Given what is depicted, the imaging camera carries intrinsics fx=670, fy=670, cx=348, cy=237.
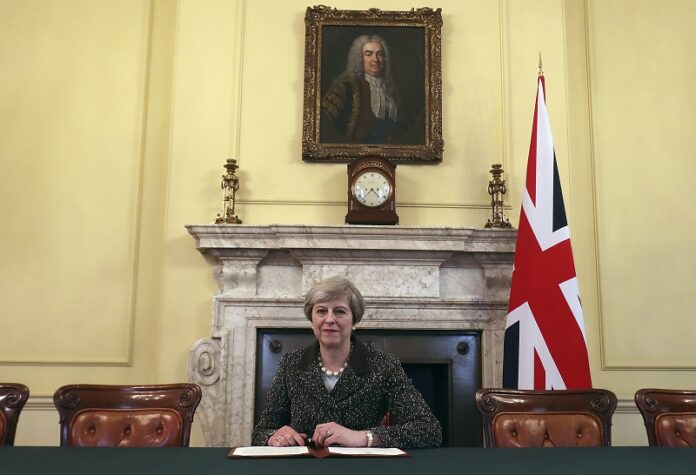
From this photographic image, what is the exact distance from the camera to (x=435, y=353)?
13.2 feet

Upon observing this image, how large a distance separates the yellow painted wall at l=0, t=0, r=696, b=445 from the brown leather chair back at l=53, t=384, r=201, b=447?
1541mm

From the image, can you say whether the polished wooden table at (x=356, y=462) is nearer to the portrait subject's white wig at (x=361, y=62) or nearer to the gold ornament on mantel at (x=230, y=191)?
the gold ornament on mantel at (x=230, y=191)

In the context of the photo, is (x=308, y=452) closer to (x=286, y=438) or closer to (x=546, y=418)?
(x=286, y=438)

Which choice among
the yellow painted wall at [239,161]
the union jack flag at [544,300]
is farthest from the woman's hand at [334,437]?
the yellow painted wall at [239,161]

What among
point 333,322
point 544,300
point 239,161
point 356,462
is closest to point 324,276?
point 239,161

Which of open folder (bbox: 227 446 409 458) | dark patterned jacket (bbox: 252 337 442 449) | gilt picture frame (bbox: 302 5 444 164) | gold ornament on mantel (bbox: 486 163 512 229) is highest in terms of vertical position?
gilt picture frame (bbox: 302 5 444 164)

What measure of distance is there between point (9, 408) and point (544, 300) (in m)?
2.56

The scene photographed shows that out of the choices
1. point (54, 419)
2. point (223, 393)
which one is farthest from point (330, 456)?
point (54, 419)

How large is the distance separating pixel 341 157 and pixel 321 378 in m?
1.89

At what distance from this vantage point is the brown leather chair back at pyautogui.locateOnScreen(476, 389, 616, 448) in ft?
7.81

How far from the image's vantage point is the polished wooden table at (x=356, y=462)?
5.47ft

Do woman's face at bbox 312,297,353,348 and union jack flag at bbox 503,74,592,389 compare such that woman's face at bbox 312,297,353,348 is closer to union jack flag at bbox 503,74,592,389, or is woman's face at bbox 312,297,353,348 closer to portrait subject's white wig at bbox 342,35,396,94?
union jack flag at bbox 503,74,592,389

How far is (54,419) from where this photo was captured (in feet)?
13.2

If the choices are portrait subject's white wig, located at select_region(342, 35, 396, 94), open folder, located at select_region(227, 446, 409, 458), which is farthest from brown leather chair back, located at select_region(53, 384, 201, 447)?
portrait subject's white wig, located at select_region(342, 35, 396, 94)
